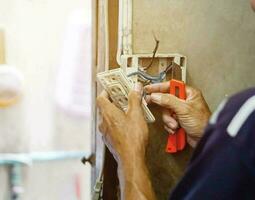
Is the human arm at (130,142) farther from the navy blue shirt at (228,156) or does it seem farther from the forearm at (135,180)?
the navy blue shirt at (228,156)

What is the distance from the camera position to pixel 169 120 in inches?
36.8

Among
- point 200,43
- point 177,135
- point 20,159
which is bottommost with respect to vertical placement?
point 20,159

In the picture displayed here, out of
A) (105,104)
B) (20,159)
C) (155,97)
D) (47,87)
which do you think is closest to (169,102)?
(155,97)

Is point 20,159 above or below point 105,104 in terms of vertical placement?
below

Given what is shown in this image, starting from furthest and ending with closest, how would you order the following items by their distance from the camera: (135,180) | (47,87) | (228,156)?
(47,87), (135,180), (228,156)

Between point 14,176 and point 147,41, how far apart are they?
0.59m

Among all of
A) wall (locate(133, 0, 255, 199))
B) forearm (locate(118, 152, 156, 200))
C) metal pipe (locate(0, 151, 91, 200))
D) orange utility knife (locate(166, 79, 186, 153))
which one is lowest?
metal pipe (locate(0, 151, 91, 200))

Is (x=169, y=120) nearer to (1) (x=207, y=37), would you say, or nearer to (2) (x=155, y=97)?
(2) (x=155, y=97)

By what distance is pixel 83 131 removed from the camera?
4.06 ft

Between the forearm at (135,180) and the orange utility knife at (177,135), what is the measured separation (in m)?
0.11

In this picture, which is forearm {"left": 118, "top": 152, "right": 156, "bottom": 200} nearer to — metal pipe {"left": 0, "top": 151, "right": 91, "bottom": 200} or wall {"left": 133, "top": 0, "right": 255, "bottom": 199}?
wall {"left": 133, "top": 0, "right": 255, "bottom": 199}

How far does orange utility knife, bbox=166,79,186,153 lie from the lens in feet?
3.03

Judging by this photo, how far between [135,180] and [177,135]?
16 cm

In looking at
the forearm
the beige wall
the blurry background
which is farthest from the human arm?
the blurry background
